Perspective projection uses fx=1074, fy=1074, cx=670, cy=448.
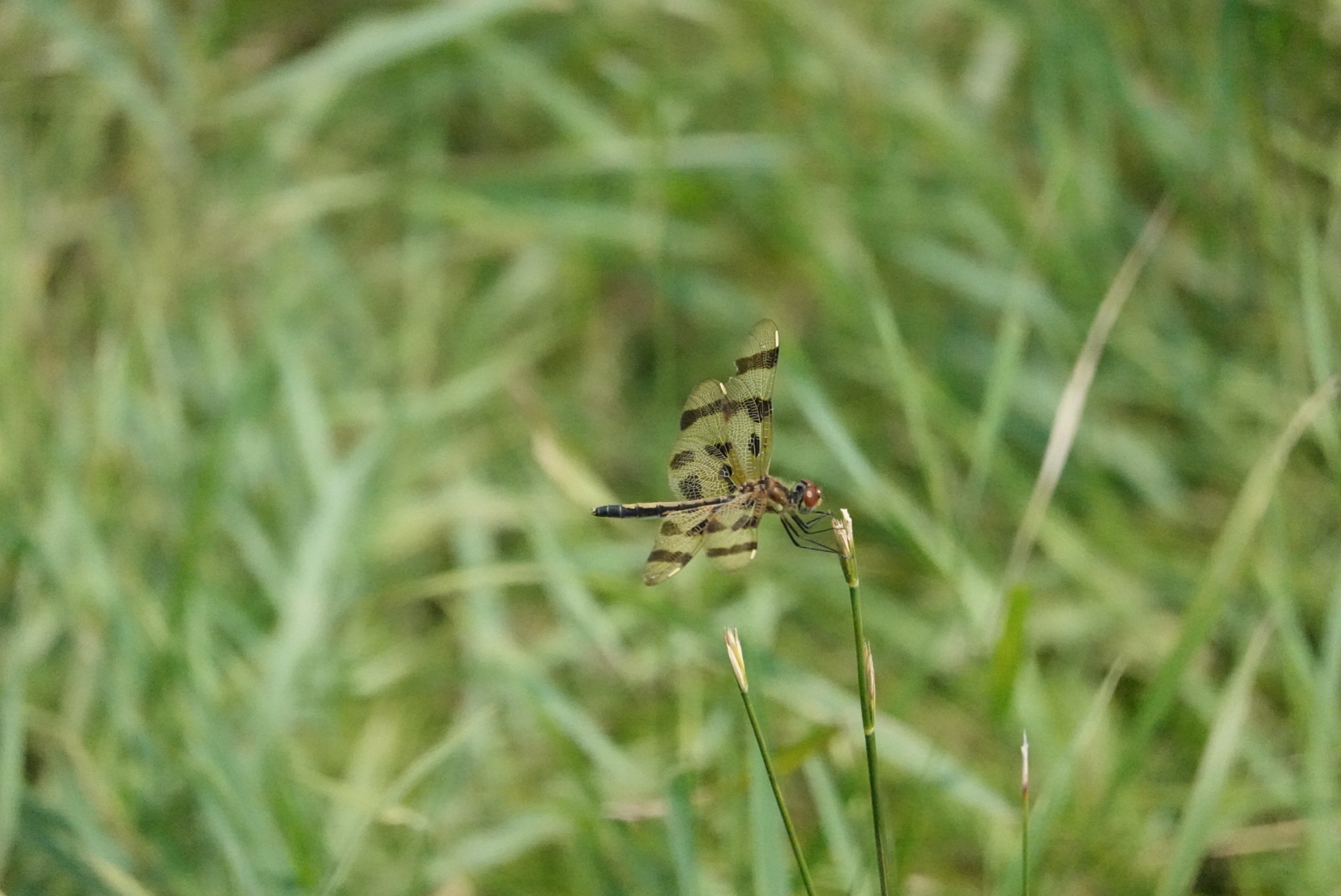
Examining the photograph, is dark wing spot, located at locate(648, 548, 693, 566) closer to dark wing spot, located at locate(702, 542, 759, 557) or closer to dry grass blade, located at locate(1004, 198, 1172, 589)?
dark wing spot, located at locate(702, 542, 759, 557)

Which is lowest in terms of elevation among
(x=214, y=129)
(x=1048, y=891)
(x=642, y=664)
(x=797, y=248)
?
(x=1048, y=891)

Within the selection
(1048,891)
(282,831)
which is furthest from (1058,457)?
(282,831)

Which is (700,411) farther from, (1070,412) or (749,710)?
(1070,412)

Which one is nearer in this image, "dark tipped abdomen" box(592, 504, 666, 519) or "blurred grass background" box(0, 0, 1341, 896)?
"dark tipped abdomen" box(592, 504, 666, 519)

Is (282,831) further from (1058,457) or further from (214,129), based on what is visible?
(214,129)

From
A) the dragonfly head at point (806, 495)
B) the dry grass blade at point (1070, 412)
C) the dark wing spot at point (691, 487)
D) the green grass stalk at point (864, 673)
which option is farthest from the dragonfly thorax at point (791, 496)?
the dry grass blade at point (1070, 412)

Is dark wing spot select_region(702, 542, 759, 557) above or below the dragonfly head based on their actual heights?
below

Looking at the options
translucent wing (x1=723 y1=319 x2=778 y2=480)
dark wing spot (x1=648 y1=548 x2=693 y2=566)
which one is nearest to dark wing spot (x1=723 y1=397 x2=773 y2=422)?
translucent wing (x1=723 y1=319 x2=778 y2=480)

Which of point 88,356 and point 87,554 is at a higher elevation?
point 88,356

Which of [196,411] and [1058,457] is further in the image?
[196,411]
